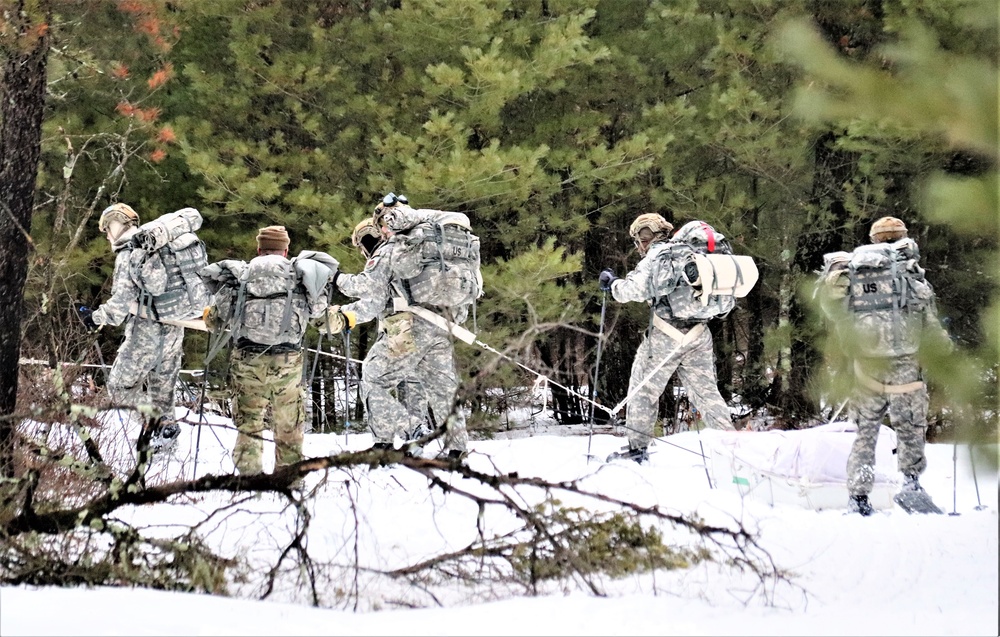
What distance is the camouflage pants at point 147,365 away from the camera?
6875mm

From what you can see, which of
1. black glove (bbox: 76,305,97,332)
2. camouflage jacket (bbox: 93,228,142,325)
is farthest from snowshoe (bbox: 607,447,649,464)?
black glove (bbox: 76,305,97,332)

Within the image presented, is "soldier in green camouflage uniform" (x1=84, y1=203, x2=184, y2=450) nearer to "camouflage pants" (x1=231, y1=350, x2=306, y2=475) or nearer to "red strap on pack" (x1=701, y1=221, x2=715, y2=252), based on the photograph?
"camouflage pants" (x1=231, y1=350, x2=306, y2=475)

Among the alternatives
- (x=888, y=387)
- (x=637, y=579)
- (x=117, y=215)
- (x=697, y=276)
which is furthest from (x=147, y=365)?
(x=888, y=387)

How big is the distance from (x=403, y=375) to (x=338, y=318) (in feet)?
1.99

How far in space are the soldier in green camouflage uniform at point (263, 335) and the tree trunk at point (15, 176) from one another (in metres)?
1.21

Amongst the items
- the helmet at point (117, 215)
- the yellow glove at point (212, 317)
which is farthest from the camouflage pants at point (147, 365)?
the yellow glove at point (212, 317)

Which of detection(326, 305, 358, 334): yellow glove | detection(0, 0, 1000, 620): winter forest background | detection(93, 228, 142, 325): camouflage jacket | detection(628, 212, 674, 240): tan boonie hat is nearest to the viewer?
detection(326, 305, 358, 334): yellow glove

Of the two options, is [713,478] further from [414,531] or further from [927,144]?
[927,144]

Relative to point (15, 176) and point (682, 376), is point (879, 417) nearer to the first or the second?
point (682, 376)

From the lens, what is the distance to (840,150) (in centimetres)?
1012

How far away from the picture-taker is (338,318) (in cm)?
636

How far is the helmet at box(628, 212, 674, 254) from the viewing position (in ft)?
24.4

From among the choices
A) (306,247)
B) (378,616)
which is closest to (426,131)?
(306,247)

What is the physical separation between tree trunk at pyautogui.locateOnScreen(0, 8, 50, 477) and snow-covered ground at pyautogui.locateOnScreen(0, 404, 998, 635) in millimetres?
1361
